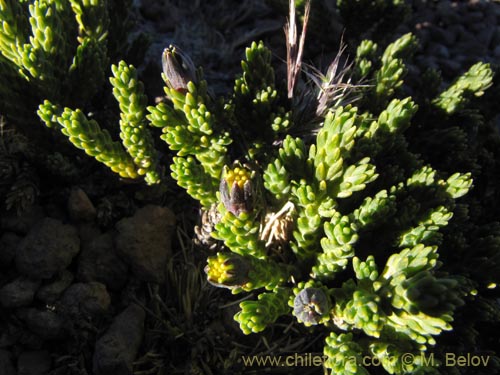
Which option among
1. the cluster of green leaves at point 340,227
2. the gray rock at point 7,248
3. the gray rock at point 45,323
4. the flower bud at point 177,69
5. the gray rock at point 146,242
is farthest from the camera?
the gray rock at point 146,242

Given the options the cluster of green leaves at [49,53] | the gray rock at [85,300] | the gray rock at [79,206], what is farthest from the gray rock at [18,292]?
the cluster of green leaves at [49,53]

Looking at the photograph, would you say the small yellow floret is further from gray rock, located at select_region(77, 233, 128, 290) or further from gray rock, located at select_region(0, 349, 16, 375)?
gray rock, located at select_region(0, 349, 16, 375)

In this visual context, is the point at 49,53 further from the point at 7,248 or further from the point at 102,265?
the point at 102,265

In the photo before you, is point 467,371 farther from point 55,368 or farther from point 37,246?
point 37,246

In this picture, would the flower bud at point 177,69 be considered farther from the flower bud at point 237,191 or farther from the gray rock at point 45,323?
the gray rock at point 45,323

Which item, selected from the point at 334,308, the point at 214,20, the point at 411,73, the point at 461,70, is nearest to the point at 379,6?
the point at 411,73

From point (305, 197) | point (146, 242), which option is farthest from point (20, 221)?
point (305, 197)

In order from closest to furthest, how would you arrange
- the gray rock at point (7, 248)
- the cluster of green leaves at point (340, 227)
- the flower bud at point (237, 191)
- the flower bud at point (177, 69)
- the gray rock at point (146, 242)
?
the cluster of green leaves at point (340, 227)
the flower bud at point (237, 191)
the flower bud at point (177, 69)
the gray rock at point (7, 248)
the gray rock at point (146, 242)
